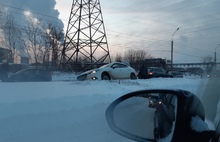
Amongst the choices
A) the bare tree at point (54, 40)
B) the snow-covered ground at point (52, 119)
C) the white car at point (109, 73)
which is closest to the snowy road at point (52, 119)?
the snow-covered ground at point (52, 119)

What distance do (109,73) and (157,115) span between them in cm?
1449

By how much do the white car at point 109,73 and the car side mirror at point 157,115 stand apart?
525 inches

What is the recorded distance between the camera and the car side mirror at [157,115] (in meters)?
1.79

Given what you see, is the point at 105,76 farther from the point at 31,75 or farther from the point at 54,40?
the point at 54,40

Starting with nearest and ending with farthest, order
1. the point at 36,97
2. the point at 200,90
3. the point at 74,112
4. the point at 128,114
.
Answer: the point at 200,90 < the point at 128,114 < the point at 74,112 < the point at 36,97

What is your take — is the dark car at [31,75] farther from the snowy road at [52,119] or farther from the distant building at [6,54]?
the distant building at [6,54]

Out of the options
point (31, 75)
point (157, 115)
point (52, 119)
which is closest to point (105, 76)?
point (31, 75)

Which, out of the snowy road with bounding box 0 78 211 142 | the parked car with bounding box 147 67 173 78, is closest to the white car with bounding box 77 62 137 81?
the parked car with bounding box 147 67 173 78

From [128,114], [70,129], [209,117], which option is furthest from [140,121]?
[70,129]

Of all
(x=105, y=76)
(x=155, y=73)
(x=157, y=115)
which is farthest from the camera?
(x=155, y=73)

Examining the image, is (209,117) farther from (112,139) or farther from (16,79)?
(16,79)

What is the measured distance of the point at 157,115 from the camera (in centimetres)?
286

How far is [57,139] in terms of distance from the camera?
17.3ft

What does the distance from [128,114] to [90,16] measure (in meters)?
42.3
